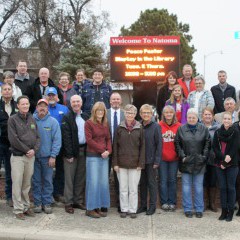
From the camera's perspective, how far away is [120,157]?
6.93 meters

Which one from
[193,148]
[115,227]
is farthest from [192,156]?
[115,227]

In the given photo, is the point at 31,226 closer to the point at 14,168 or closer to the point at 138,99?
the point at 14,168

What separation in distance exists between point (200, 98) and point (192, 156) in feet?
5.18

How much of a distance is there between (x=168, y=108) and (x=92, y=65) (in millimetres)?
17557

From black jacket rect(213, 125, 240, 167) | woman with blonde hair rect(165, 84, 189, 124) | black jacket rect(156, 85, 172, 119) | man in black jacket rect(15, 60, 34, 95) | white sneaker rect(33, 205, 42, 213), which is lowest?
white sneaker rect(33, 205, 42, 213)

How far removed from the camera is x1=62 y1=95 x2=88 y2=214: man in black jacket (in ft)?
23.1

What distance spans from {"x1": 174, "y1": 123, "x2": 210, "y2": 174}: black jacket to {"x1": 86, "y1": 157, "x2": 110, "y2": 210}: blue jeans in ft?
4.40

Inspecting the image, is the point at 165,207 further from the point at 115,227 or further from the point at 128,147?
A: the point at 128,147

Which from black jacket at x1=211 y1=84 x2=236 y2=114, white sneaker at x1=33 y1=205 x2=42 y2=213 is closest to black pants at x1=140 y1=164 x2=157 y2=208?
white sneaker at x1=33 y1=205 x2=42 y2=213

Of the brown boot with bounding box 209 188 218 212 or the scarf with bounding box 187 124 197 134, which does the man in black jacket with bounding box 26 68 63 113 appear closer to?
the scarf with bounding box 187 124 197 134

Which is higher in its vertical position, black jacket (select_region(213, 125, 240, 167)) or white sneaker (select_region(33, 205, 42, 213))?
black jacket (select_region(213, 125, 240, 167))

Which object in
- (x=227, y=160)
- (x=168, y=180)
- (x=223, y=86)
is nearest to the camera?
(x=227, y=160)

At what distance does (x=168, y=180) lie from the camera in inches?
288

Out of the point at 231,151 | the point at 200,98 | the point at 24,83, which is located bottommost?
the point at 231,151
